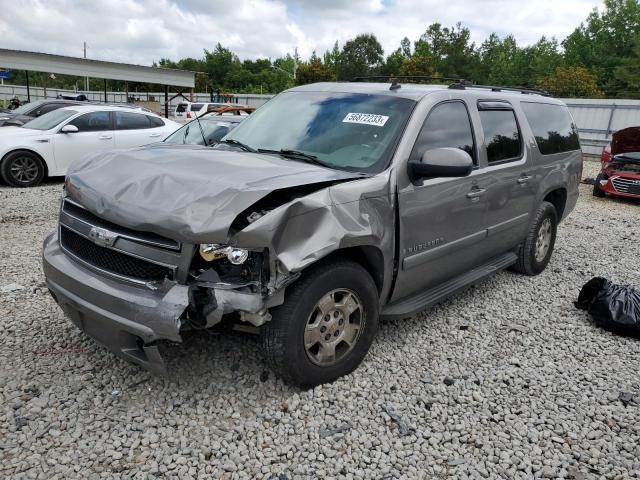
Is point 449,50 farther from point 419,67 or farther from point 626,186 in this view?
point 626,186

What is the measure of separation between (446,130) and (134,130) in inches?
336

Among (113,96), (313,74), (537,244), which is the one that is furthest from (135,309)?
(313,74)

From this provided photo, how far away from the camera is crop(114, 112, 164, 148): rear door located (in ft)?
33.9

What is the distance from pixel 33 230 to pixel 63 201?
3861 millimetres

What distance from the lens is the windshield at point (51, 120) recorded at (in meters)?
9.75

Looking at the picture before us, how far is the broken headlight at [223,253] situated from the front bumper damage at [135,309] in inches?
6.5

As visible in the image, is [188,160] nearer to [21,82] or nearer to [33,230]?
[33,230]

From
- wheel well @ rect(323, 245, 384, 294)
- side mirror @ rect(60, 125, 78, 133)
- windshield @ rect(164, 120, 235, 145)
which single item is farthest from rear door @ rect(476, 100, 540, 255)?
side mirror @ rect(60, 125, 78, 133)

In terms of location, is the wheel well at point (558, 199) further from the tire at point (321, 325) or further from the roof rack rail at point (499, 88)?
the tire at point (321, 325)

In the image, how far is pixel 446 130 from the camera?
3.75 metres

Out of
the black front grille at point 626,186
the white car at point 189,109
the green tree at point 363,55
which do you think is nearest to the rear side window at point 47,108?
the white car at point 189,109

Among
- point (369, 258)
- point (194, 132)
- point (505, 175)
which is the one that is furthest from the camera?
point (194, 132)

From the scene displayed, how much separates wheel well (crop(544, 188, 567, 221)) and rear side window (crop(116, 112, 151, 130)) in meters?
8.47

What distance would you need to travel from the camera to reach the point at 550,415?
2.99 m
